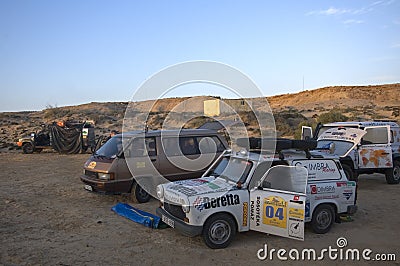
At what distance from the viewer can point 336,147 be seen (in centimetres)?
1272

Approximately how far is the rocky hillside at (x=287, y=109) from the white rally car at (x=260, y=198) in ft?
96.5

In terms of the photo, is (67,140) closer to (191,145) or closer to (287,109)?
(191,145)

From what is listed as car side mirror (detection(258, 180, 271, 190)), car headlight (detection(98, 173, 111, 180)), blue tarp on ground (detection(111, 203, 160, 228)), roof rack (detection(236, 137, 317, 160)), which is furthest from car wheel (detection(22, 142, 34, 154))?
car side mirror (detection(258, 180, 271, 190))

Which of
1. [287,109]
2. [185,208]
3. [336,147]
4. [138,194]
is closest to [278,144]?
[185,208]

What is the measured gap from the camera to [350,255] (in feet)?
Answer: 21.1

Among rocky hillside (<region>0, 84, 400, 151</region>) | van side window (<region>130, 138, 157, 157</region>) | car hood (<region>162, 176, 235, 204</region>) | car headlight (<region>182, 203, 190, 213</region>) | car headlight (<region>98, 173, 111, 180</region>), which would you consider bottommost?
car headlight (<region>182, 203, 190, 213</region>)

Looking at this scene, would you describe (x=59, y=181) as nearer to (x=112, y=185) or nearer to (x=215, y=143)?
(x=112, y=185)

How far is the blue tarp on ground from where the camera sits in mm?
7879

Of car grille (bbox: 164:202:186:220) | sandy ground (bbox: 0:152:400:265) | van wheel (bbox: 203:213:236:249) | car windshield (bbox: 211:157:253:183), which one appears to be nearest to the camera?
sandy ground (bbox: 0:152:400:265)

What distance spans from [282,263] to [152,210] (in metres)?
4.03

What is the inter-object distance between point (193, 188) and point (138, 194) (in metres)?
3.40

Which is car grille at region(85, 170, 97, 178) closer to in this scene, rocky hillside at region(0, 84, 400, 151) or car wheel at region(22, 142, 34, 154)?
car wheel at region(22, 142, 34, 154)

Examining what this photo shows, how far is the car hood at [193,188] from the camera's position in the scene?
6750 millimetres

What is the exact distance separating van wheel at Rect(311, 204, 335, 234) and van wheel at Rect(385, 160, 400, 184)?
250 inches
